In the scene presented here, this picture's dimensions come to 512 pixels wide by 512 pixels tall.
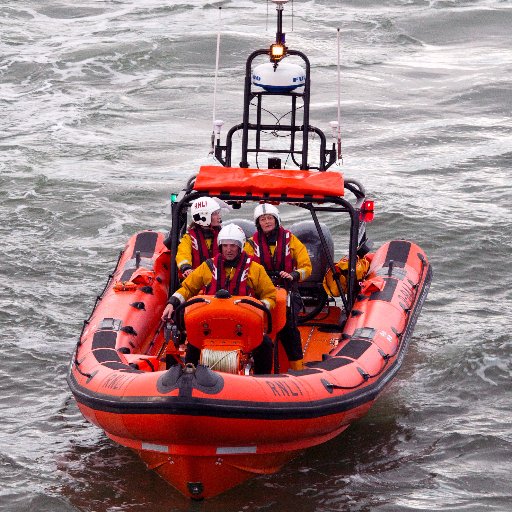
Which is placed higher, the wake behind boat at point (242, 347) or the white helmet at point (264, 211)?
the white helmet at point (264, 211)

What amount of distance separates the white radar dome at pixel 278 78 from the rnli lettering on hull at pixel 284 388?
3.14m

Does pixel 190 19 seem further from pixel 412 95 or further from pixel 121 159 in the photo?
pixel 121 159

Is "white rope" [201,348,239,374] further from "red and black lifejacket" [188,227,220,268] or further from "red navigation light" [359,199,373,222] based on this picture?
"red navigation light" [359,199,373,222]

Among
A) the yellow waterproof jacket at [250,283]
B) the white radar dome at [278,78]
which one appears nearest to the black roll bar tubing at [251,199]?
the yellow waterproof jacket at [250,283]

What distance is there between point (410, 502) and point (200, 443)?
144 centimetres

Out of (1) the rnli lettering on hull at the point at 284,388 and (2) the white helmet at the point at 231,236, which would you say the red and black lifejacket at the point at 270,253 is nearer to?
(2) the white helmet at the point at 231,236

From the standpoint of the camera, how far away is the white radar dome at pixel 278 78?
8969mm

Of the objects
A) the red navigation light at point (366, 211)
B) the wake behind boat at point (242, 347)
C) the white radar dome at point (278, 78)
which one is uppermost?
the white radar dome at point (278, 78)

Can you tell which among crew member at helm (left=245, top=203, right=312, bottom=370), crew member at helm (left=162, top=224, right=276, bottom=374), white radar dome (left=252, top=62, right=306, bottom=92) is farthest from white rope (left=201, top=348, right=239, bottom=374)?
white radar dome (left=252, top=62, right=306, bottom=92)

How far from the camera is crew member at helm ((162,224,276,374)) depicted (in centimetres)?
693

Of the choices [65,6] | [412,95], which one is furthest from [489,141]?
[65,6]

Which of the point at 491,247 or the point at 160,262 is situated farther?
the point at 491,247

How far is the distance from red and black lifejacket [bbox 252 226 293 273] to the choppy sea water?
3.81ft

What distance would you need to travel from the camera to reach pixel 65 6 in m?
24.4
